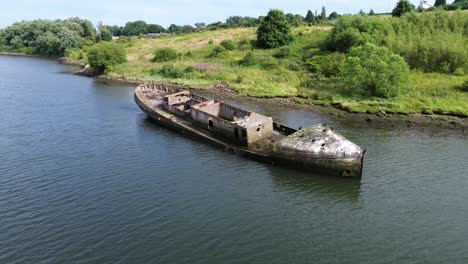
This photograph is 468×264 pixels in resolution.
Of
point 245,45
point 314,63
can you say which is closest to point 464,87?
point 314,63

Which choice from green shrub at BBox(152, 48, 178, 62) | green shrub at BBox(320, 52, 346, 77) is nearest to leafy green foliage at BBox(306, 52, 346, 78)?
green shrub at BBox(320, 52, 346, 77)

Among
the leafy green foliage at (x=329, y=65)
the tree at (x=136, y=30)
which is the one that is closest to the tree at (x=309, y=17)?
the leafy green foliage at (x=329, y=65)

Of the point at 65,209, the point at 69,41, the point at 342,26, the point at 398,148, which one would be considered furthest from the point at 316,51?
the point at 69,41

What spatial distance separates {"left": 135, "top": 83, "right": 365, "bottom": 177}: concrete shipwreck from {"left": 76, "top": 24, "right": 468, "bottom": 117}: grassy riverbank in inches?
551

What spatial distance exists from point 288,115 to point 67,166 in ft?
74.5

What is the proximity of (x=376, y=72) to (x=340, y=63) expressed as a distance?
35.0ft

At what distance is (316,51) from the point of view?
66.3 metres

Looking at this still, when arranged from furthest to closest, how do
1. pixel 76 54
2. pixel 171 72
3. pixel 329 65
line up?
pixel 76 54
pixel 171 72
pixel 329 65

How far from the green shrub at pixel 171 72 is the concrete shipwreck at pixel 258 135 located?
20.0m

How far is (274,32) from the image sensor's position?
74625 mm

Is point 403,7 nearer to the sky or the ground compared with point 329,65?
nearer to the sky

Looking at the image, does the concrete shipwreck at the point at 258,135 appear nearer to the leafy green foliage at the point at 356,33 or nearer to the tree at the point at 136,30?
the leafy green foliage at the point at 356,33

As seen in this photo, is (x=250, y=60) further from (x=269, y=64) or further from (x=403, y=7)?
(x=403, y=7)

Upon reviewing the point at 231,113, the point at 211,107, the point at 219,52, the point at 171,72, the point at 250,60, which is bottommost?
the point at 231,113
